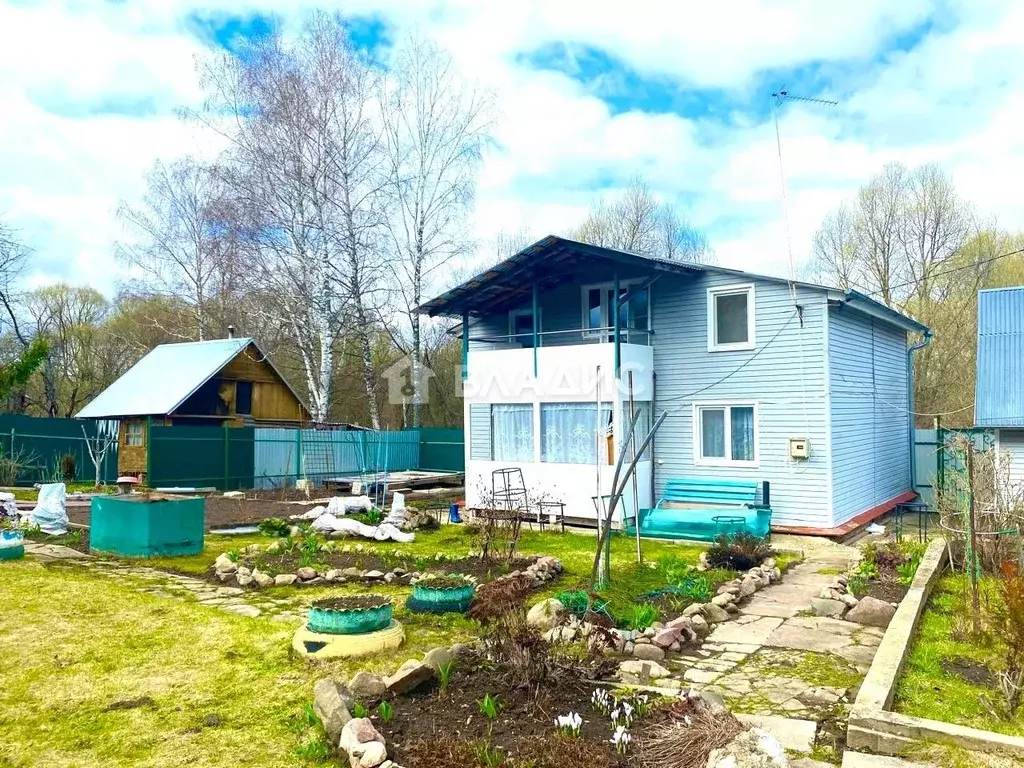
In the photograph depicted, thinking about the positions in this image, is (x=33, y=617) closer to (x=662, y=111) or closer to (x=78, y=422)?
(x=662, y=111)

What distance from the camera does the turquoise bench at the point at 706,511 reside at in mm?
13203

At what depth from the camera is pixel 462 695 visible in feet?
16.1

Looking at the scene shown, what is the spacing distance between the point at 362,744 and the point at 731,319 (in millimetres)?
12190

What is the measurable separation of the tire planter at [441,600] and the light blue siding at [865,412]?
8.64m

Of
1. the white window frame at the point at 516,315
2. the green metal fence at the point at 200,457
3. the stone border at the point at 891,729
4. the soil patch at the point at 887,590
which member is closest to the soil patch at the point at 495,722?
the stone border at the point at 891,729

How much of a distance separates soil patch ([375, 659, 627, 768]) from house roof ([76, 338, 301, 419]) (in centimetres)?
1940

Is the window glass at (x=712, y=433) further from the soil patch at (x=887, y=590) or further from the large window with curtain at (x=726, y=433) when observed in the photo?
the soil patch at (x=887, y=590)

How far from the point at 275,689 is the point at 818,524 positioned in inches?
421

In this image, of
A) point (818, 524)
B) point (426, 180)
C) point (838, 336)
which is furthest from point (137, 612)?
point (426, 180)

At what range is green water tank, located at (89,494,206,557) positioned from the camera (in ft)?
37.3

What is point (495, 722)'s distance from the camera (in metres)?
4.50

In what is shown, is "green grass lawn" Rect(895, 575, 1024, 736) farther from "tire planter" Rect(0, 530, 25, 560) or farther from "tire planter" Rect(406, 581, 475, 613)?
"tire planter" Rect(0, 530, 25, 560)

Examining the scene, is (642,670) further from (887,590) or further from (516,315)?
(516,315)

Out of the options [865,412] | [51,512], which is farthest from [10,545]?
[865,412]
